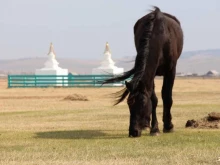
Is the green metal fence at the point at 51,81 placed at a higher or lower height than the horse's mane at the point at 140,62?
lower

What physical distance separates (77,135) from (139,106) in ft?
6.99

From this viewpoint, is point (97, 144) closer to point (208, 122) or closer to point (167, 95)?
point (167, 95)

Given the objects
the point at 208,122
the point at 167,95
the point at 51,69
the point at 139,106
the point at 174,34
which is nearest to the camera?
the point at 139,106

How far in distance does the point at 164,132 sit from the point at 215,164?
18.2 feet

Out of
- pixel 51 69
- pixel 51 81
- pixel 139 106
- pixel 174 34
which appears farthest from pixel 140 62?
pixel 51 69

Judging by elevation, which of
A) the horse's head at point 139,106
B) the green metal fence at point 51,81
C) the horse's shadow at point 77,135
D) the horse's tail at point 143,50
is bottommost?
the green metal fence at point 51,81

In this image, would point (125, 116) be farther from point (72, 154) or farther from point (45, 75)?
point (45, 75)

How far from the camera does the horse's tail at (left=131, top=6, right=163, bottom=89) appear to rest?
1417 centimetres

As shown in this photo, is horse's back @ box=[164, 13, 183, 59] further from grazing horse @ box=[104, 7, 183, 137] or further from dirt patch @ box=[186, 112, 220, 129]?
dirt patch @ box=[186, 112, 220, 129]

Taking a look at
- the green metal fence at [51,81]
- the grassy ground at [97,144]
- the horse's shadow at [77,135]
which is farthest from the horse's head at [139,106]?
the green metal fence at [51,81]

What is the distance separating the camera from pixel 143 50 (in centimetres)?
1438

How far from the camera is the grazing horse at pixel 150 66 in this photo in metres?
14.1

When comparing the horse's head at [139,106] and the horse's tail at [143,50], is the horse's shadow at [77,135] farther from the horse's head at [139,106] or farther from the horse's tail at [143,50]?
the horse's tail at [143,50]

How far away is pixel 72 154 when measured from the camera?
11852 mm
